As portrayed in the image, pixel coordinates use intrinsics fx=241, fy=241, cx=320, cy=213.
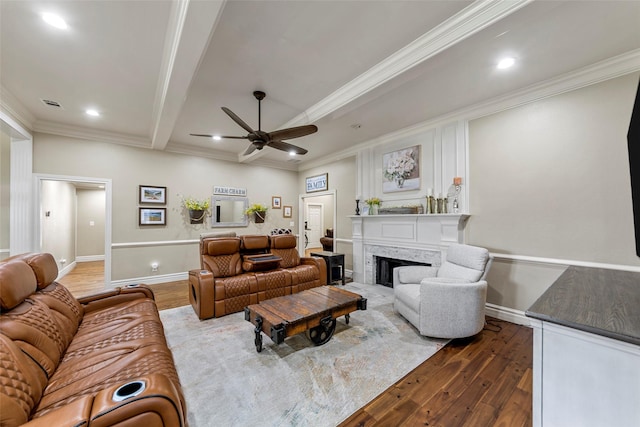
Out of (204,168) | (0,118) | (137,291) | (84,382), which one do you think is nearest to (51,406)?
(84,382)

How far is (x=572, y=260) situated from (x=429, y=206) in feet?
5.44

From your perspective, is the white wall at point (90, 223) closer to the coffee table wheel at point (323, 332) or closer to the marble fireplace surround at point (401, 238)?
the marble fireplace surround at point (401, 238)

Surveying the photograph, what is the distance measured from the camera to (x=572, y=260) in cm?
262

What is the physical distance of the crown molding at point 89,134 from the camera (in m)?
3.95

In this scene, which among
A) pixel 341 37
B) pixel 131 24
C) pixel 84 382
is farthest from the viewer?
pixel 341 37

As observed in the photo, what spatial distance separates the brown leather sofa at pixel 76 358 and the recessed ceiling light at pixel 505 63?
3.59 m

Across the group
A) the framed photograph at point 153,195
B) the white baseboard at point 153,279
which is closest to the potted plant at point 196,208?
the framed photograph at point 153,195

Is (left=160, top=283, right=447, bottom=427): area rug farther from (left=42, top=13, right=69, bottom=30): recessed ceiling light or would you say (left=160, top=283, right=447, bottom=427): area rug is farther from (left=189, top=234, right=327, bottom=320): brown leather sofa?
(left=42, top=13, right=69, bottom=30): recessed ceiling light

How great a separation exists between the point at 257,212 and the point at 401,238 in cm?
359

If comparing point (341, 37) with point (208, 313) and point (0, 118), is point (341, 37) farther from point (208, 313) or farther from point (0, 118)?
point (0, 118)

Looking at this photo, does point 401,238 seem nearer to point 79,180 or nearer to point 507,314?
point 507,314

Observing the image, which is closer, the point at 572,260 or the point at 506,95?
the point at 572,260

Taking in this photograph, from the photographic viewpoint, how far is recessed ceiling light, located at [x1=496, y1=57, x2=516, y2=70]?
237 cm

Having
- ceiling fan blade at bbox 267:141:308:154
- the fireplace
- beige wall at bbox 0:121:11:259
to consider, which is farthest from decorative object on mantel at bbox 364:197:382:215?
beige wall at bbox 0:121:11:259
